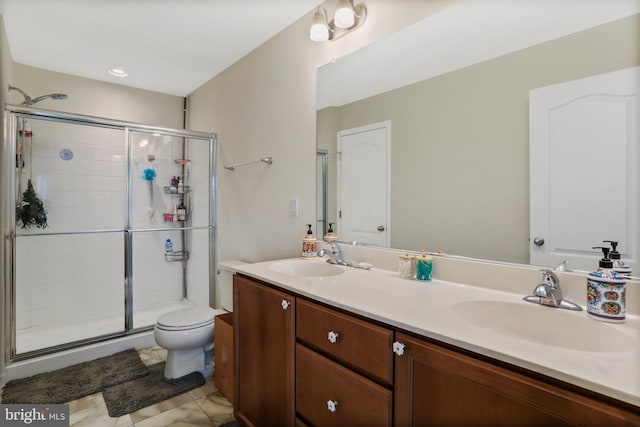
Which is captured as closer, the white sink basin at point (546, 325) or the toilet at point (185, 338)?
the white sink basin at point (546, 325)

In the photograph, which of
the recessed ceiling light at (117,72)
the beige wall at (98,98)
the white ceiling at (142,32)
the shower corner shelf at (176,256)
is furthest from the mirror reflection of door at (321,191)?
the beige wall at (98,98)

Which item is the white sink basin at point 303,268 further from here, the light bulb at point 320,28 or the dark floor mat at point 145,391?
the light bulb at point 320,28

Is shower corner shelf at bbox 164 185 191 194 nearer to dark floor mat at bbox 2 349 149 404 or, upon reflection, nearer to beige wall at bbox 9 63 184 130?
beige wall at bbox 9 63 184 130

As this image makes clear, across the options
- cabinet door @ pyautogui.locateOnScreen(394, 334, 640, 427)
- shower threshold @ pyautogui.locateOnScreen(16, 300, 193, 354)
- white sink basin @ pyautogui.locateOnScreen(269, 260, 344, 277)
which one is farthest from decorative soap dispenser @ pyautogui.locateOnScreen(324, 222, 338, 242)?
shower threshold @ pyautogui.locateOnScreen(16, 300, 193, 354)

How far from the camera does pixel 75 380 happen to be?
6.80ft

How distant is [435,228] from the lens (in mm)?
1412

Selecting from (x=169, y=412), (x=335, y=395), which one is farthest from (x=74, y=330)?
(x=335, y=395)

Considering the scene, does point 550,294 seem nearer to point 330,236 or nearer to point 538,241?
point 538,241

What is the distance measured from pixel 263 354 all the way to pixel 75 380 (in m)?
1.58

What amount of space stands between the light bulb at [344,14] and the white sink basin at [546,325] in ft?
4.75

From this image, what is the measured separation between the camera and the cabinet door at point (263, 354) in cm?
126

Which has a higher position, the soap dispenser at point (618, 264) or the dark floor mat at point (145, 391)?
the soap dispenser at point (618, 264)

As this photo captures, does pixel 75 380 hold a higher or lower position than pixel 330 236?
lower

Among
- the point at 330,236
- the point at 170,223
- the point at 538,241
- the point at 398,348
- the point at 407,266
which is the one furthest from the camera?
the point at 170,223
